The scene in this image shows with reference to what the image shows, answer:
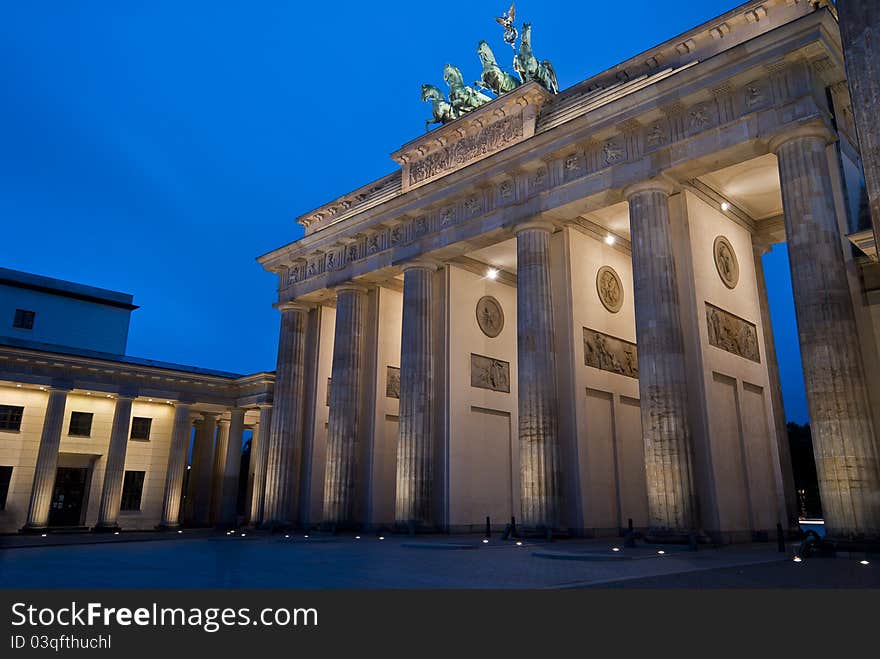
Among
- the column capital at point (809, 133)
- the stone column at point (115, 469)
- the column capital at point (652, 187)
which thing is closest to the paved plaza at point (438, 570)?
the column capital at point (809, 133)

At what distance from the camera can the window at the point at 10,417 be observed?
37.3 m

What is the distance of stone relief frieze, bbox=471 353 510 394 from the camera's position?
2863cm

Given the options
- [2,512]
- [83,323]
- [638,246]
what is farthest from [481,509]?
[83,323]

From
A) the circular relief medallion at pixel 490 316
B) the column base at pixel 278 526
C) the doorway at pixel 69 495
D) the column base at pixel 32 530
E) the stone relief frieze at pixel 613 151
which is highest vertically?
the stone relief frieze at pixel 613 151

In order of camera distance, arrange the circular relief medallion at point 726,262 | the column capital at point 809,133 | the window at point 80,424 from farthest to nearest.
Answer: the window at point 80,424
the circular relief medallion at point 726,262
the column capital at point 809,133

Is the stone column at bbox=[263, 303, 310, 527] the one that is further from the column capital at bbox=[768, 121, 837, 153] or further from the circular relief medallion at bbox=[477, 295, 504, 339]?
the column capital at bbox=[768, 121, 837, 153]

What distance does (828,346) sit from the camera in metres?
15.7

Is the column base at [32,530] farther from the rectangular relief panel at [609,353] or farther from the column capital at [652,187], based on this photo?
the column capital at [652,187]

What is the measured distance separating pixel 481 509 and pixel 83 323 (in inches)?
1389

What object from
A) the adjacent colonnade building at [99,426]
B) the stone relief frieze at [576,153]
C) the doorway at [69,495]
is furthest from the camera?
the doorway at [69,495]

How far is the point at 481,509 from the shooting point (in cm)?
2709

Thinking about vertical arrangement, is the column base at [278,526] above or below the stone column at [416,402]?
below

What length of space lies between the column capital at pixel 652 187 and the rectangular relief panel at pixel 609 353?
18.8 ft

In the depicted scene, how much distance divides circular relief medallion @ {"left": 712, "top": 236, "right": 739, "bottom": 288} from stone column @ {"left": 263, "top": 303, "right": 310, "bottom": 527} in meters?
20.7
